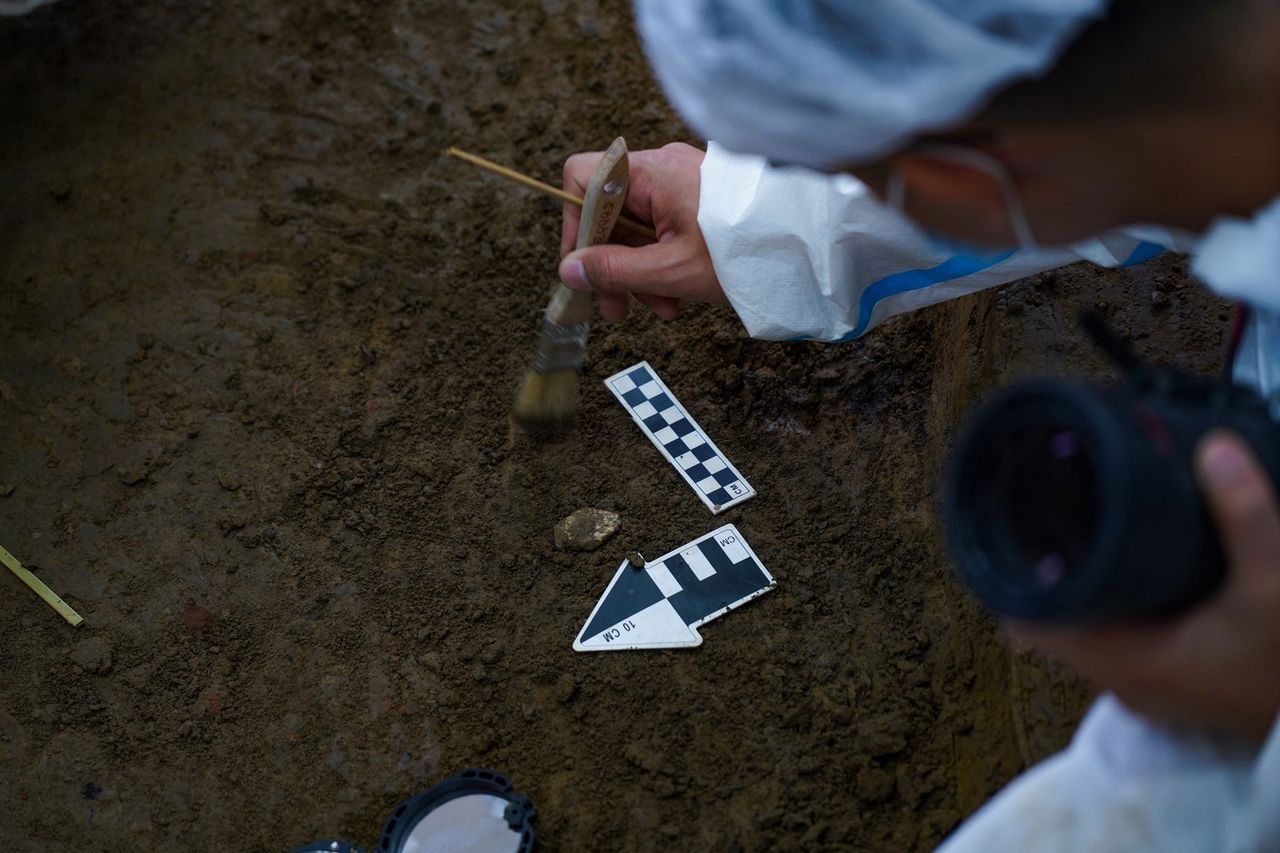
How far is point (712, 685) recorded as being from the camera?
1720mm

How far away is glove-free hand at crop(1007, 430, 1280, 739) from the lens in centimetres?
84

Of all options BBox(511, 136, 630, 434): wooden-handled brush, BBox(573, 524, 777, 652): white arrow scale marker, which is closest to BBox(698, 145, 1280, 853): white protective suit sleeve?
BBox(511, 136, 630, 434): wooden-handled brush

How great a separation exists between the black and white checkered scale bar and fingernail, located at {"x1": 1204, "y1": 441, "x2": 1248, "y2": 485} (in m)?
1.12

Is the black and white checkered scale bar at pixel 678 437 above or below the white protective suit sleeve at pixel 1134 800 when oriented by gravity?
below

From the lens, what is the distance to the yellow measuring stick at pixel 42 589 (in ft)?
6.06

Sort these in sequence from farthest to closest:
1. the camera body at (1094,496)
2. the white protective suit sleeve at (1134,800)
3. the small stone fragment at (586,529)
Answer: the small stone fragment at (586,529)
the white protective suit sleeve at (1134,800)
the camera body at (1094,496)

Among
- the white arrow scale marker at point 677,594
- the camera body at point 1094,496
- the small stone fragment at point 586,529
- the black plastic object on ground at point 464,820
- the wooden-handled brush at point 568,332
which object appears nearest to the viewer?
the camera body at point 1094,496

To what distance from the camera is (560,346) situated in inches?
72.5

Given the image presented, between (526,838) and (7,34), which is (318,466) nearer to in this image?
(526,838)

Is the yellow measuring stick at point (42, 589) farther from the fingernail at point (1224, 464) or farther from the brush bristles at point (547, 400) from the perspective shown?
the fingernail at point (1224, 464)

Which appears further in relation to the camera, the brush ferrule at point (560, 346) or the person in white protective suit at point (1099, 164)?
the brush ferrule at point (560, 346)

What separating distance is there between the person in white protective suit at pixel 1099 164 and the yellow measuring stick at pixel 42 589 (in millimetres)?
1418

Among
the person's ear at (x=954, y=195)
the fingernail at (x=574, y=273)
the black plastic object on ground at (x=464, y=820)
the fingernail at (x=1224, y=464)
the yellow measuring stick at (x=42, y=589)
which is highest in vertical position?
the person's ear at (x=954, y=195)

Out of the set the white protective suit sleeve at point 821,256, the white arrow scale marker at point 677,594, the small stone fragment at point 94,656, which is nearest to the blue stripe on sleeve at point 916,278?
the white protective suit sleeve at point 821,256
